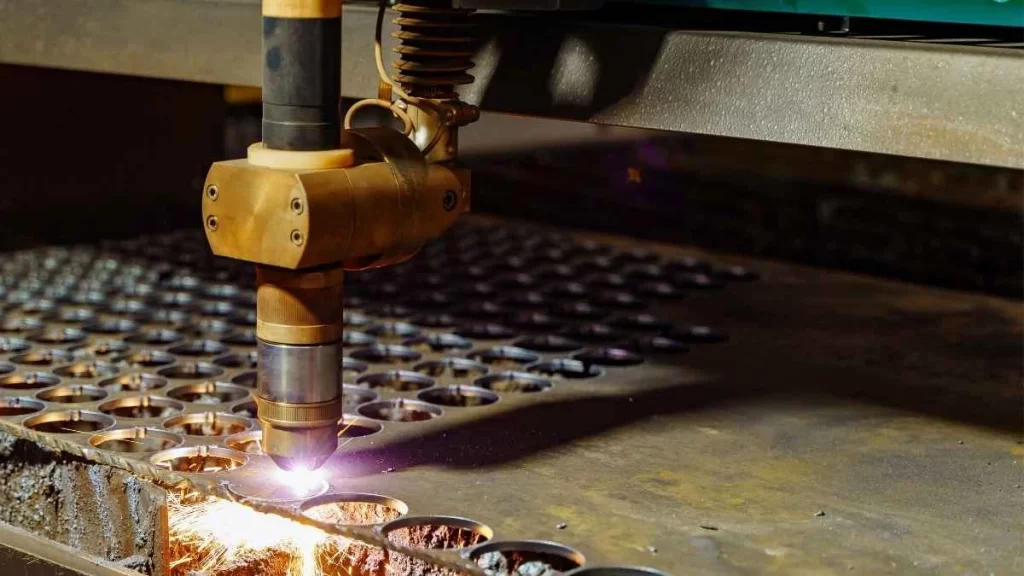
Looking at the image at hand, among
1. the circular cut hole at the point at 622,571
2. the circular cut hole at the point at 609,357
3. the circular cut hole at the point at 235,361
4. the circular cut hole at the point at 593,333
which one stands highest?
the circular cut hole at the point at 622,571

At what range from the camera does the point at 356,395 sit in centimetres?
201

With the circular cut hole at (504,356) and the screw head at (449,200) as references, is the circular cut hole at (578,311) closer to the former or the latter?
the circular cut hole at (504,356)

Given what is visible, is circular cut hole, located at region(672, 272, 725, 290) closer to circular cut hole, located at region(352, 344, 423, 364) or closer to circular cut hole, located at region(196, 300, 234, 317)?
circular cut hole, located at region(352, 344, 423, 364)

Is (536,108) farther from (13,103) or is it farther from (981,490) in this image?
(13,103)

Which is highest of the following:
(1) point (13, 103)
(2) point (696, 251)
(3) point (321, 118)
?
(3) point (321, 118)

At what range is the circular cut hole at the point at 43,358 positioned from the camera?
2.14m

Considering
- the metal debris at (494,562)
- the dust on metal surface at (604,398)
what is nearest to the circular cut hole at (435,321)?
the dust on metal surface at (604,398)

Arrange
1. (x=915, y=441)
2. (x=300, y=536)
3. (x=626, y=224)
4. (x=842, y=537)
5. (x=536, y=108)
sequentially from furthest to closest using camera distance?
1. (x=626, y=224)
2. (x=915, y=441)
3. (x=536, y=108)
4. (x=300, y=536)
5. (x=842, y=537)

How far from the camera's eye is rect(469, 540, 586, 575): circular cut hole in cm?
138

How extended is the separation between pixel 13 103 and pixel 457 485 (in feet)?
6.15

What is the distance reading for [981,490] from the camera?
1.66 meters

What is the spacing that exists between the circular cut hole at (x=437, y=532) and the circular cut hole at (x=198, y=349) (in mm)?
880

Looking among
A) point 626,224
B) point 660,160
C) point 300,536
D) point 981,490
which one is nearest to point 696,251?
point 626,224

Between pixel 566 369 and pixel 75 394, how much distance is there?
78 cm
